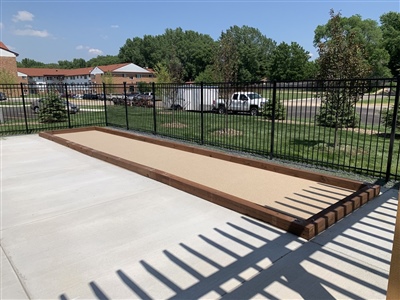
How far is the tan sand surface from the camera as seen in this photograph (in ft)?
15.9

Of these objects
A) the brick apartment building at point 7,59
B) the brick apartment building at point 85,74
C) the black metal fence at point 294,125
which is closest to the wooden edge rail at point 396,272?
the black metal fence at point 294,125

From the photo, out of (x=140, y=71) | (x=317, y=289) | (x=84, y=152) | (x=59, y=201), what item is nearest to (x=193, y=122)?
(x=84, y=152)

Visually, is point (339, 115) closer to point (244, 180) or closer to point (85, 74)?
point (244, 180)

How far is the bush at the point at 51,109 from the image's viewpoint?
16.2 metres

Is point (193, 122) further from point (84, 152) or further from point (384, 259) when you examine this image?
point (384, 259)

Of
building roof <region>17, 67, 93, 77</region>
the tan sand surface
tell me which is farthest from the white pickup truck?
building roof <region>17, 67, 93, 77</region>

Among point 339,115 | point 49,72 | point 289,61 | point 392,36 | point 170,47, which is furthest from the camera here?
point 49,72

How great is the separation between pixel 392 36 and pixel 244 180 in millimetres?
84421

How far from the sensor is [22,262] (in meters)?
3.28

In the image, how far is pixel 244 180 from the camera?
6.09 metres

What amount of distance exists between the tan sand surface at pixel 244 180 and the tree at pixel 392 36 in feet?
212

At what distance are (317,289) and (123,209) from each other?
296 centimetres

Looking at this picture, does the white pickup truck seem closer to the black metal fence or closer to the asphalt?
the black metal fence

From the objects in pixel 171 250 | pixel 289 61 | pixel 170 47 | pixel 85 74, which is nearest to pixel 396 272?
pixel 171 250
